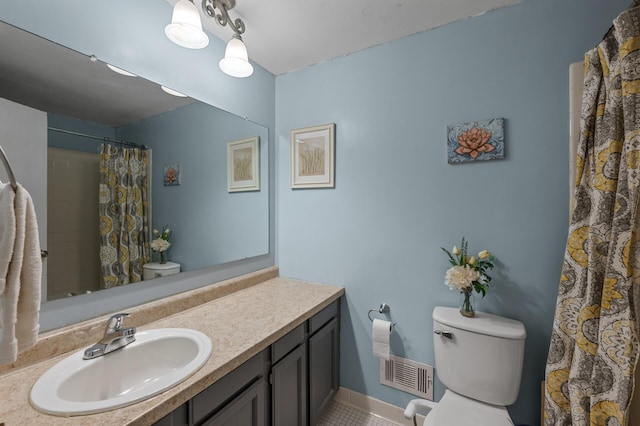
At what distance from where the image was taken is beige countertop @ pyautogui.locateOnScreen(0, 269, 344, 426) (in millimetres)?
687

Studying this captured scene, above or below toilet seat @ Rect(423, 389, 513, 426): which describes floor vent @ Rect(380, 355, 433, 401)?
below

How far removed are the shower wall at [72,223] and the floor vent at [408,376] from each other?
5.28 ft

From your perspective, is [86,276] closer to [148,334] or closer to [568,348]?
[148,334]

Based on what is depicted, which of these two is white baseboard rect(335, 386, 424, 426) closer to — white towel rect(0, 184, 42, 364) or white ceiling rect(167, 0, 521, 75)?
white towel rect(0, 184, 42, 364)

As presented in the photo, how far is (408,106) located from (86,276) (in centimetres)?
181

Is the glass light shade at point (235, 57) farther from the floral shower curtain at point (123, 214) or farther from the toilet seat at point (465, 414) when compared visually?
the toilet seat at point (465, 414)

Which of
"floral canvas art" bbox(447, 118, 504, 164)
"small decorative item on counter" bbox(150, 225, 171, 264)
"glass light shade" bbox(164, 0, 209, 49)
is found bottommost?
"small decorative item on counter" bbox(150, 225, 171, 264)

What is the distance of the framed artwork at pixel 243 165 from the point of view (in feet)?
5.65

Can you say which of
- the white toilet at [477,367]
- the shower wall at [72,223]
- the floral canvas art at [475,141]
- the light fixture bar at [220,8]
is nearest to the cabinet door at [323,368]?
the white toilet at [477,367]

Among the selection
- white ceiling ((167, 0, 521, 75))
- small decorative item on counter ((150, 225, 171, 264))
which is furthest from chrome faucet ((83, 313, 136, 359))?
white ceiling ((167, 0, 521, 75))

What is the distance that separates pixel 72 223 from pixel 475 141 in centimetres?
190

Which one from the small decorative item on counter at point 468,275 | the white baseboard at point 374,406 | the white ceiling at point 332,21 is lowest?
the white baseboard at point 374,406

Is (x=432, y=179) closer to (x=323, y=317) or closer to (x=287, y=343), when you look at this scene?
(x=323, y=317)

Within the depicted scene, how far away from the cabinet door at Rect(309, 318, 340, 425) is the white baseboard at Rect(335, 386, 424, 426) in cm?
9
